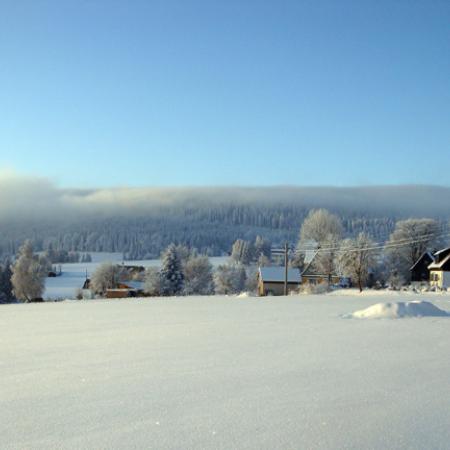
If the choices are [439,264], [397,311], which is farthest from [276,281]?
[397,311]

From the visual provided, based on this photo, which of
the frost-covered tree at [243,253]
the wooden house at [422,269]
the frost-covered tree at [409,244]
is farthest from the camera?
the frost-covered tree at [243,253]

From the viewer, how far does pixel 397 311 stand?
15.2 metres

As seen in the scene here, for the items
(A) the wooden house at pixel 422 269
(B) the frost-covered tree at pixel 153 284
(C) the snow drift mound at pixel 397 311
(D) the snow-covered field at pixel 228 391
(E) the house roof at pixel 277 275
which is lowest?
(B) the frost-covered tree at pixel 153 284

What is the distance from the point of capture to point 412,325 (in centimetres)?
1333

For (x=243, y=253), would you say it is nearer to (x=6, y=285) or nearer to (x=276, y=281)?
(x=276, y=281)

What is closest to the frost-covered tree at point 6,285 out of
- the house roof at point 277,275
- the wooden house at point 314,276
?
the house roof at point 277,275

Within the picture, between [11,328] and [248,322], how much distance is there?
6.94m

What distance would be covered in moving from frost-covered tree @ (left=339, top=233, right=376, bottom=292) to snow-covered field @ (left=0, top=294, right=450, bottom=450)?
139 ft

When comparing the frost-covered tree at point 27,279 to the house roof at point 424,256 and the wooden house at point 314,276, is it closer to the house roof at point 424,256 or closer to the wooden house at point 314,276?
the wooden house at point 314,276

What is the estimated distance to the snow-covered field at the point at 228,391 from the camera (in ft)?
16.2

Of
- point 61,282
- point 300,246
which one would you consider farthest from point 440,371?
point 61,282

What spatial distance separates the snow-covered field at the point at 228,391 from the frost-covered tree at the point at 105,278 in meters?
68.2

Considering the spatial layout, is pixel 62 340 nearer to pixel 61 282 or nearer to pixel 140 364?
pixel 140 364

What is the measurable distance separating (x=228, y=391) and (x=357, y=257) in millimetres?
49170
